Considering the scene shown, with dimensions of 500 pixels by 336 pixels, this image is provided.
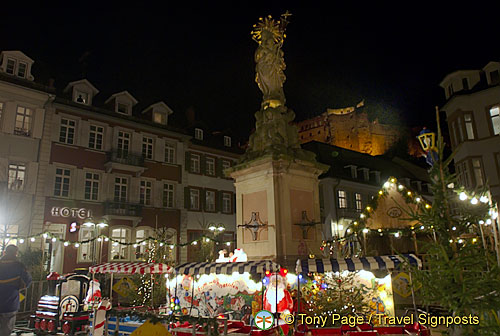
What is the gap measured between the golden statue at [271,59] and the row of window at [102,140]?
18.3 metres

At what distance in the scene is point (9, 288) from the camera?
8.02 meters

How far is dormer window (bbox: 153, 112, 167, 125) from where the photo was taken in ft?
106

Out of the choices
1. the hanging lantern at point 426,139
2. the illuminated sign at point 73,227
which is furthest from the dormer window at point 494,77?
the illuminated sign at point 73,227

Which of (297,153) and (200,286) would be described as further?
(297,153)

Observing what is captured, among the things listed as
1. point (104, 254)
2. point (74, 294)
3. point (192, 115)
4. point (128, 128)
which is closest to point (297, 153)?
point (74, 294)

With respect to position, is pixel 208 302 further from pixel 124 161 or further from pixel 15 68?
pixel 15 68

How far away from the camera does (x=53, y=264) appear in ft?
80.1

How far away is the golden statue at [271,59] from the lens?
13.4 meters

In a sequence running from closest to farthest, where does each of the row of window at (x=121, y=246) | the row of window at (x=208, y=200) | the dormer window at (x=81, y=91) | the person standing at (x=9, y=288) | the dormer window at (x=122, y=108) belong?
the person standing at (x=9, y=288)
the row of window at (x=121, y=246)
the dormer window at (x=81, y=91)
the dormer window at (x=122, y=108)
the row of window at (x=208, y=200)

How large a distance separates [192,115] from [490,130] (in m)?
25.3

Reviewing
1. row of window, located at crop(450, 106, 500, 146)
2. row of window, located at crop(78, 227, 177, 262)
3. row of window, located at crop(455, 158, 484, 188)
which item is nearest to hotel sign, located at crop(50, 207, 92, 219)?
row of window, located at crop(78, 227, 177, 262)

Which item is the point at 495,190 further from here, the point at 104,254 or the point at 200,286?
the point at 104,254

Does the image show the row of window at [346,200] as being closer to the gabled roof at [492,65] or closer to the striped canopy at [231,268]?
the gabled roof at [492,65]

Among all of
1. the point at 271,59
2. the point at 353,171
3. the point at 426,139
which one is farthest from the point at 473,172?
the point at 353,171
